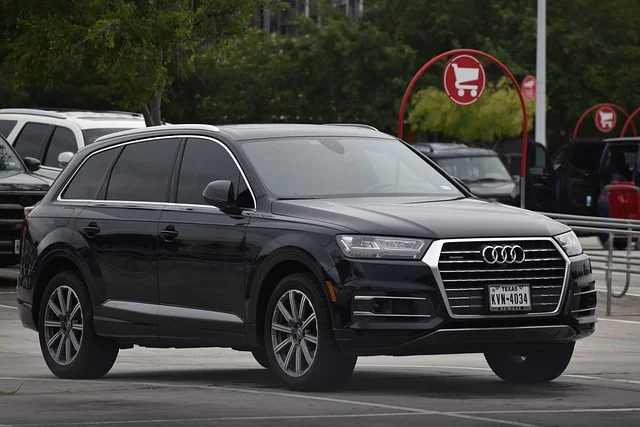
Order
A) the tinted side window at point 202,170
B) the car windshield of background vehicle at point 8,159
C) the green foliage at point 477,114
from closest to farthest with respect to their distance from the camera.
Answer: the tinted side window at point 202,170 → the car windshield of background vehicle at point 8,159 → the green foliage at point 477,114

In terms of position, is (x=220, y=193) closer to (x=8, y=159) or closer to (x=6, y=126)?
(x=8, y=159)

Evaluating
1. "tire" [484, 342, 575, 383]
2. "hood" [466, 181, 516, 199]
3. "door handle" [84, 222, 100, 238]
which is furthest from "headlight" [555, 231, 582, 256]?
"hood" [466, 181, 516, 199]

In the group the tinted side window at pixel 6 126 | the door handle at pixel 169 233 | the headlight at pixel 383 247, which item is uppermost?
the headlight at pixel 383 247

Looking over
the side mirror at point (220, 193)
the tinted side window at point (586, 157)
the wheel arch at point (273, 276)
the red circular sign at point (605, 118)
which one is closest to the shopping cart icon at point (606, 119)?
the red circular sign at point (605, 118)

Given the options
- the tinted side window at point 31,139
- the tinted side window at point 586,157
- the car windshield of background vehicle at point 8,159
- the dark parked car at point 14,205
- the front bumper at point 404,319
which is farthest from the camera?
the tinted side window at point 586,157

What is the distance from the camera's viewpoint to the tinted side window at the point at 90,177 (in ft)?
41.0

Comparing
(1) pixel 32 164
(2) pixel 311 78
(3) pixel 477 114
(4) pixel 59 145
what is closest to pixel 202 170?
(1) pixel 32 164

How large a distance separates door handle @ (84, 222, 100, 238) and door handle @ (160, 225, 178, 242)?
2.56 ft

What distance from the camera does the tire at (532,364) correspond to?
1120 centimetres

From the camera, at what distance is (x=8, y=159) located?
71.8 feet

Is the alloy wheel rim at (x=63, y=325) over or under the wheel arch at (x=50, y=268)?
under

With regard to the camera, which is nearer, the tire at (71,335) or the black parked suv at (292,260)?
the black parked suv at (292,260)

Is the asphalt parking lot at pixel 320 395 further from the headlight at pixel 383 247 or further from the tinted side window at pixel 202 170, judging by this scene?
the tinted side window at pixel 202 170

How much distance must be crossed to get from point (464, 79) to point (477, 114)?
3255 cm
